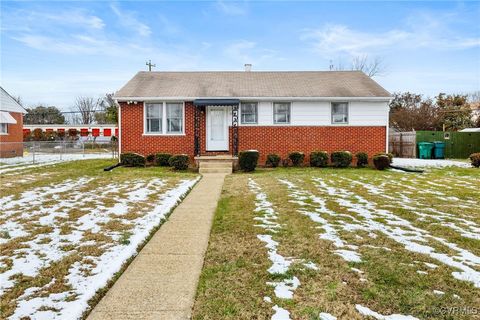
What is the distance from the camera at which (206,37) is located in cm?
2305

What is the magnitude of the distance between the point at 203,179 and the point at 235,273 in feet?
28.4

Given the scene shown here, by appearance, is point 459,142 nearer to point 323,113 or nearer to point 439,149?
point 439,149

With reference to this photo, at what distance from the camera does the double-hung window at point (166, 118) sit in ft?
55.6

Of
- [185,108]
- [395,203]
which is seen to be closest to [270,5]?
[185,108]

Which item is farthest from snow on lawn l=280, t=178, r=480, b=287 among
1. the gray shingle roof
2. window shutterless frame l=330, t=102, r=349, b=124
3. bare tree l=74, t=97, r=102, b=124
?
bare tree l=74, t=97, r=102, b=124

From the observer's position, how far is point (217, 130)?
1703cm

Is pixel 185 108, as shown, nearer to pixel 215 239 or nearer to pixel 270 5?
pixel 270 5

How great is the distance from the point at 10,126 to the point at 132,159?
11.7 metres

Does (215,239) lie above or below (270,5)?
below

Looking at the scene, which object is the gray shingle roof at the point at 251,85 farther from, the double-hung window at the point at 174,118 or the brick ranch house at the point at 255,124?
the double-hung window at the point at 174,118

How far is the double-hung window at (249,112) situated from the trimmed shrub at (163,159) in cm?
381

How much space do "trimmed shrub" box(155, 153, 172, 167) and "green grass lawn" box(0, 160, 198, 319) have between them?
561 centimetres

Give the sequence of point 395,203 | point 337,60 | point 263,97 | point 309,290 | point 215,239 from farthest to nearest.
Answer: point 337,60 < point 263,97 < point 395,203 < point 215,239 < point 309,290

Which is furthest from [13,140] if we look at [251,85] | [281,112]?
[281,112]
